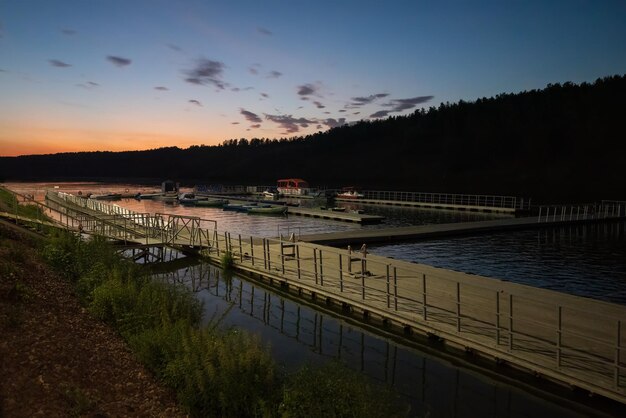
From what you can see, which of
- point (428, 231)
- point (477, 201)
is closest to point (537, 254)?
point (428, 231)

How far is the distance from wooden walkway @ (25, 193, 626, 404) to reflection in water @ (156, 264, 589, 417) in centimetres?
64

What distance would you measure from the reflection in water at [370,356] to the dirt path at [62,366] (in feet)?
11.2

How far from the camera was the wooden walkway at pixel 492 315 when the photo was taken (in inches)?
363

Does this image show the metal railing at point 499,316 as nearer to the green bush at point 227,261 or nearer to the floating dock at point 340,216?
the green bush at point 227,261

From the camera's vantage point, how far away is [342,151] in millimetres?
167625

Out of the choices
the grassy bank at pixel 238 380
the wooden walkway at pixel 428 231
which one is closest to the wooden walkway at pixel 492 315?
the grassy bank at pixel 238 380

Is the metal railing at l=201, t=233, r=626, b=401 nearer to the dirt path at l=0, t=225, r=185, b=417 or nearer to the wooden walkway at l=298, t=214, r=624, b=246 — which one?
the dirt path at l=0, t=225, r=185, b=417

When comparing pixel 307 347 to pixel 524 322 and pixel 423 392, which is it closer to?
Answer: pixel 423 392

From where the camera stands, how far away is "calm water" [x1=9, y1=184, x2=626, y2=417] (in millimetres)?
9648

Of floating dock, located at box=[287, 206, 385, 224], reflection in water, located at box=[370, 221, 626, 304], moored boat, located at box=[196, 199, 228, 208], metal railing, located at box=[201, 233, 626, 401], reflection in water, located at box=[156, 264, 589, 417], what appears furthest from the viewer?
moored boat, located at box=[196, 199, 228, 208]

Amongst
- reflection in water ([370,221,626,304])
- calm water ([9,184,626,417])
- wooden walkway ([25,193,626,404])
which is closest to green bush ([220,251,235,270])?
calm water ([9,184,626,417])

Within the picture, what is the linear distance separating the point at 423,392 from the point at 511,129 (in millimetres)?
120622

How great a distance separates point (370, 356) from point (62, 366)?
23.7ft

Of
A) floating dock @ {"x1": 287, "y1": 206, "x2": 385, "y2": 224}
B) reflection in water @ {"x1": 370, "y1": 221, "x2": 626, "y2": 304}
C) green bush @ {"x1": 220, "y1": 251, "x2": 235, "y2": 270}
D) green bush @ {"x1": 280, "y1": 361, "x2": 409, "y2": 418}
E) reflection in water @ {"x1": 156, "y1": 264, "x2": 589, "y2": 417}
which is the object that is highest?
green bush @ {"x1": 280, "y1": 361, "x2": 409, "y2": 418}
